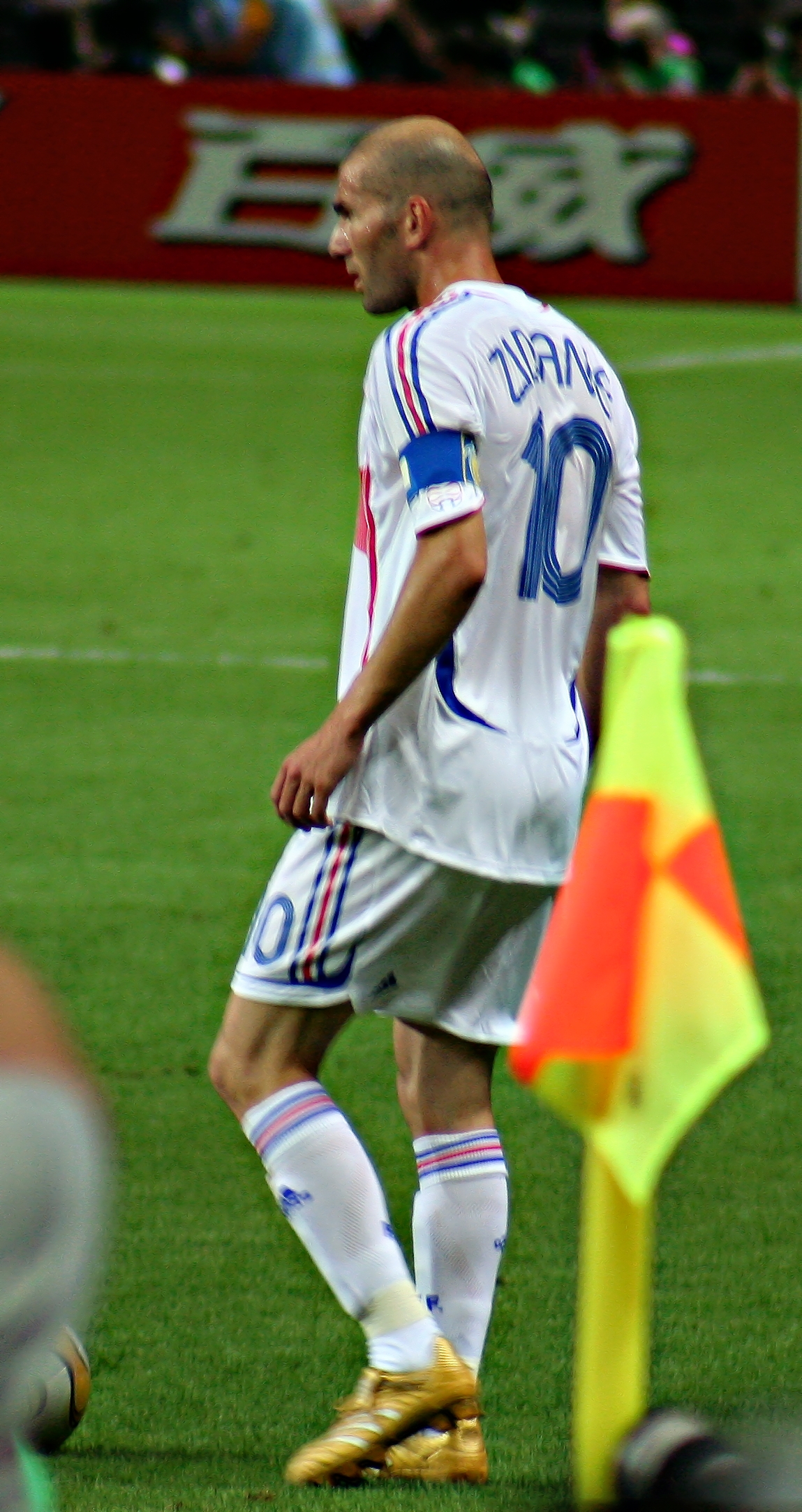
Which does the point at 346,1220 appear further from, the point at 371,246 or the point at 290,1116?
the point at 371,246

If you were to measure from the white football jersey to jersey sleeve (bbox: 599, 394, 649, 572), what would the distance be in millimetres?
110

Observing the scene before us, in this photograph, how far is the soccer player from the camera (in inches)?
141

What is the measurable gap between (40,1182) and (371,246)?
2085mm

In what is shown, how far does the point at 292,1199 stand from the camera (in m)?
3.65

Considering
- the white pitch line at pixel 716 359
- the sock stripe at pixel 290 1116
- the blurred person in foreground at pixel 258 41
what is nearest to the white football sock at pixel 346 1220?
the sock stripe at pixel 290 1116

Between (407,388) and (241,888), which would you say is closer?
(407,388)

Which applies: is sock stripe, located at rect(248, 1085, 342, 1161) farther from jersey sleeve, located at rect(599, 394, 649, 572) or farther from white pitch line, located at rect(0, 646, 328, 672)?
white pitch line, located at rect(0, 646, 328, 672)

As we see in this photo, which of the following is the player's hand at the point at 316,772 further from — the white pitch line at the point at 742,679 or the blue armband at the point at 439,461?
the white pitch line at the point at 742,679

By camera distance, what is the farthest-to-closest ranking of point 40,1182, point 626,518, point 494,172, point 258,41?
point 258,41, point 494,172, point 626,518, point 40,1182

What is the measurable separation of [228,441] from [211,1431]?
12608mm

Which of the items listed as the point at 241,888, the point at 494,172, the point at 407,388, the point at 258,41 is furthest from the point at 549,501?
the point at 258,41

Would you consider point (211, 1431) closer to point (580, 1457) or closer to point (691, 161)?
point (580, 1457)

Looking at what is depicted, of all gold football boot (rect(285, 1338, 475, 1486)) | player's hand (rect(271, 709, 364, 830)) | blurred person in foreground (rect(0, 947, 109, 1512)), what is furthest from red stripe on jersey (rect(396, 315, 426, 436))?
blurred person in foreground (rect(0, 947, 109, 1512))

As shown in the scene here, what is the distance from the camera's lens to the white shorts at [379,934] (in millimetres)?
3623
